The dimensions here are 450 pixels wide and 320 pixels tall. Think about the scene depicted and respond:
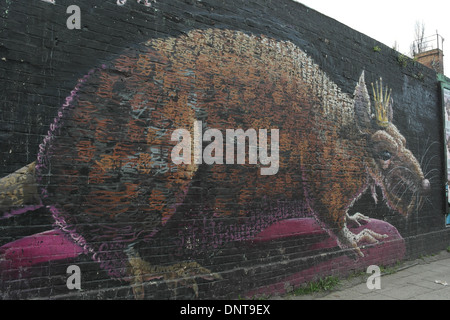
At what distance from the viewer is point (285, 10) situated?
19.2ft

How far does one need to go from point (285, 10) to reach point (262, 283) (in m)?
4.58

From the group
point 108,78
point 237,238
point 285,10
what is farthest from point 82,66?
point 285,10

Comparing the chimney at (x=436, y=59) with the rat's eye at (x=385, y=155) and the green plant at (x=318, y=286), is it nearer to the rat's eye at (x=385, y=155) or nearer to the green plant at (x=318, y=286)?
the rat's eye at (x=385, y=155)

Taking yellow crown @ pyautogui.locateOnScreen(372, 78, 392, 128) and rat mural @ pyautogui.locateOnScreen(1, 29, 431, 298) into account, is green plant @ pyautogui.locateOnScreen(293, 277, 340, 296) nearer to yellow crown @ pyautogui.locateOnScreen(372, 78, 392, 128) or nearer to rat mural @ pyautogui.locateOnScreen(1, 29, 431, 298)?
rat mural @ pyautogui.locateOnScreen(1, 29, 431, 298)

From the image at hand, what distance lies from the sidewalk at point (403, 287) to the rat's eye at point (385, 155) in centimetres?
245

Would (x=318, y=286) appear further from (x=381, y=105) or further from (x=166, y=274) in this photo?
(x=381, y=105)

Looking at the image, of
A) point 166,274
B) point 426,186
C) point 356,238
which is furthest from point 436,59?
point 166,274

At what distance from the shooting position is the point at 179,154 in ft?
14.4

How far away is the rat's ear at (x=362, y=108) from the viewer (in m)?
7.15

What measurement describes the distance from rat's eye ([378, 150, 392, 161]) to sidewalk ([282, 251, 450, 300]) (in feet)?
8.04

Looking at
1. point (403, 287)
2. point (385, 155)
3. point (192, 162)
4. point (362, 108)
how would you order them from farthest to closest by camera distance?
point (385, 155) → point (362, 108) → point (403, 287) → point (192, 162)

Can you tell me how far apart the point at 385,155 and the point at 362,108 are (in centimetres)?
132

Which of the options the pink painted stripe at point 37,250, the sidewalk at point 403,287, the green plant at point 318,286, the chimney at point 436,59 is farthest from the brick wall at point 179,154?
the chimney at point 436,59

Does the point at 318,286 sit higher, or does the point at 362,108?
the point at 362,108
